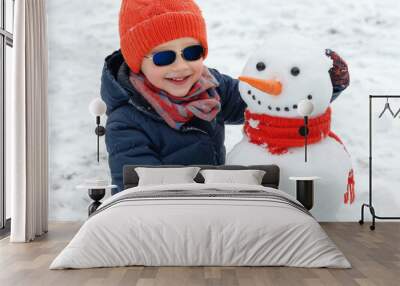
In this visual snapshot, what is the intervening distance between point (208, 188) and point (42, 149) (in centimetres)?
193

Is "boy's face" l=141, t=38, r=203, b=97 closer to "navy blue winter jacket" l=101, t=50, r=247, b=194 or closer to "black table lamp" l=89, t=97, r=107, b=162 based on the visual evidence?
"navy blue winter jacket" l=101, t=50, r=247, b=194

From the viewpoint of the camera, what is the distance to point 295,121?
624 centimetres

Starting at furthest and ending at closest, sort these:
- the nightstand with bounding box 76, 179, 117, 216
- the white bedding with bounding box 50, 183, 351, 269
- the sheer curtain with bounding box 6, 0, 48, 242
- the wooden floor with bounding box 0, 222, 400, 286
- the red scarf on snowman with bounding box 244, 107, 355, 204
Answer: the red scarf on snowman with bounding box 244, 107, 355, 204 < the nightstand with bounding box 76, 179, 117, 216 < the sheer curtain with bounding box 6, 0, 48, 242 < the white bedding with bounding box 50, 183, 351, 269 < the wooden floor with bounding box 0, 222, 400, 286

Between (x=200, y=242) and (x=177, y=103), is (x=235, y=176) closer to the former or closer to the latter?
(x=177, y=103)

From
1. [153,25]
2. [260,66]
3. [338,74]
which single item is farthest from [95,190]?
[338,74]

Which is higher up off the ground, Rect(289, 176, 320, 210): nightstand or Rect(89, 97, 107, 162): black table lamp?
Rect(89, 97, 107, 162): black table lamp

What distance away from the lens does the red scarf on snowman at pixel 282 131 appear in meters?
6.24

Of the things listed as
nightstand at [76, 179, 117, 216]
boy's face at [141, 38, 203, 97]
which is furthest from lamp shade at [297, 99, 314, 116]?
nightstand at [76, 179, 117, 216]

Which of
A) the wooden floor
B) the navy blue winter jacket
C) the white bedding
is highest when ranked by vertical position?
the navy blue winter jacket

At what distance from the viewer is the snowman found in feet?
20.0

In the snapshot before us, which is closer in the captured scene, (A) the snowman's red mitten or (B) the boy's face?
(B) the boy's face

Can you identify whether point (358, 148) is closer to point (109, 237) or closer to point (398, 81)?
point (398, 81)

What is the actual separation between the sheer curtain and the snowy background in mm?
684

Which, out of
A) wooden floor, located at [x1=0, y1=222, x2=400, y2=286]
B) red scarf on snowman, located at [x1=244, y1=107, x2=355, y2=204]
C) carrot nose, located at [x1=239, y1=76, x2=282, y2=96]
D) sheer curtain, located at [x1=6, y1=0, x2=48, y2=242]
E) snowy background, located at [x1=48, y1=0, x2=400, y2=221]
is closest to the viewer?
wooden floor, located at [x1=0, y1=222, x2=400, y2=286]
